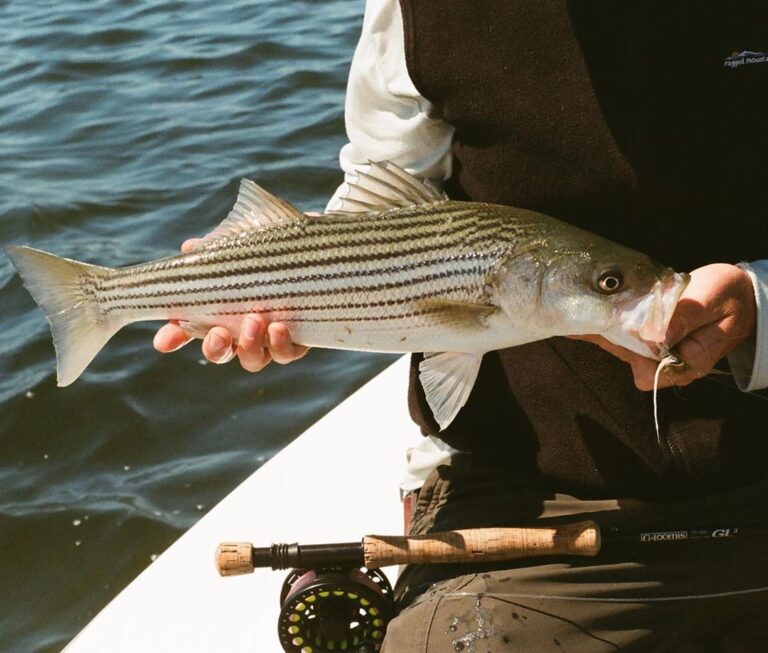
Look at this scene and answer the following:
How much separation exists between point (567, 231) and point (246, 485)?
1.89 metres

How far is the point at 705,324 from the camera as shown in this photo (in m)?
2.35

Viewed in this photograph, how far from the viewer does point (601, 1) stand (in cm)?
261

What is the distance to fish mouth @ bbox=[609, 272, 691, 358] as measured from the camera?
7.34 ft

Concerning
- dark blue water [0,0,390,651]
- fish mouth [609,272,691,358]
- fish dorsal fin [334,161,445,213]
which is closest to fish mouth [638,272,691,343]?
fish mouth [609,272,691,358]

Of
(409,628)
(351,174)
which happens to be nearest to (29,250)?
(351,174)

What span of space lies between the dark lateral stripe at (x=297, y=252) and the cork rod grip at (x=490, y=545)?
72 cm

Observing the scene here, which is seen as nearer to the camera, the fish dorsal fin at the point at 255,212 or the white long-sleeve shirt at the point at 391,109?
the fish dorsal fin at the point at 255,212

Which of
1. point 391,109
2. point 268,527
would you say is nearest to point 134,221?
point 268,527

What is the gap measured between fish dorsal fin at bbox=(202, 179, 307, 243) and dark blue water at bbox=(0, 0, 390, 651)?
228cm

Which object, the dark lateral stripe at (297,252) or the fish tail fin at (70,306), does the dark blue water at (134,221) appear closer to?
the fish tail fin at (70,306)

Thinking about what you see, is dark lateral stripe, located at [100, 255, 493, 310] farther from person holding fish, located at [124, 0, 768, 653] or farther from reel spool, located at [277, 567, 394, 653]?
reel spool, located at [277, 567, 394, 653]

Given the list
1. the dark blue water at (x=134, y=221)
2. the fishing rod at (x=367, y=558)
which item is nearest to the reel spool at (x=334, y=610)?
the fishing rod at (x=367, y=558)

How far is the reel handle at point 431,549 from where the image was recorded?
8.69 ft

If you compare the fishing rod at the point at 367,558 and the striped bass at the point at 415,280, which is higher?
the striped bass at the point at 415,280
